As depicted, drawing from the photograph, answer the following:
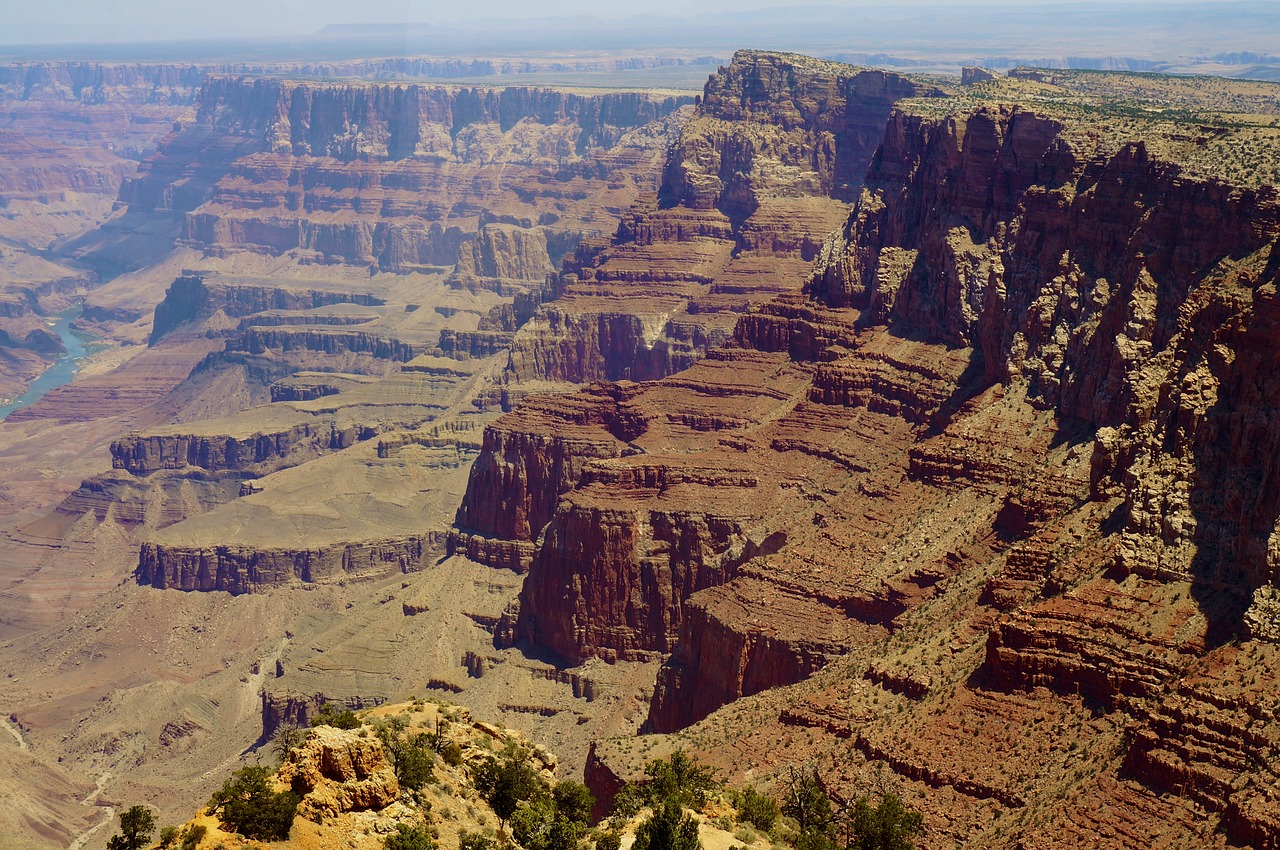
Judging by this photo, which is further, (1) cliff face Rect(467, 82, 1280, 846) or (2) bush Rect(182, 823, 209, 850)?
(1) cliff face Rect(467, 82, 1280, 846)

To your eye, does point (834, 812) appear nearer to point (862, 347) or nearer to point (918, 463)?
point (918, 463)

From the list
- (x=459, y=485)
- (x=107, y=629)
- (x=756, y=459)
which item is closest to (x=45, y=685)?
(x=107, y=629)

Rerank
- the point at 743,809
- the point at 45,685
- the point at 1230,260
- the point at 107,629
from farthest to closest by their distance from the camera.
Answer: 1. the point at 107,629
2. the point at 45,685
3. the point at 1230,260
4. the point at 743,809

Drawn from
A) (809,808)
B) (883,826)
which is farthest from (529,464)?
(883,826)

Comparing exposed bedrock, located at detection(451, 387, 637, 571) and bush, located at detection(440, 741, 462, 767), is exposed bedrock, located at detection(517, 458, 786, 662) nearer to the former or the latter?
exposed bedrock, located at detection(451, 387, 637, 571)

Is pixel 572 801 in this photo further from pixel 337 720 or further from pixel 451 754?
pixel 337 720

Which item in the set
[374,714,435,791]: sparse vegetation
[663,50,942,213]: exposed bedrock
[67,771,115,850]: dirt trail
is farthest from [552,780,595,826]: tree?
[663,50,942,213]: exposed bedrock
